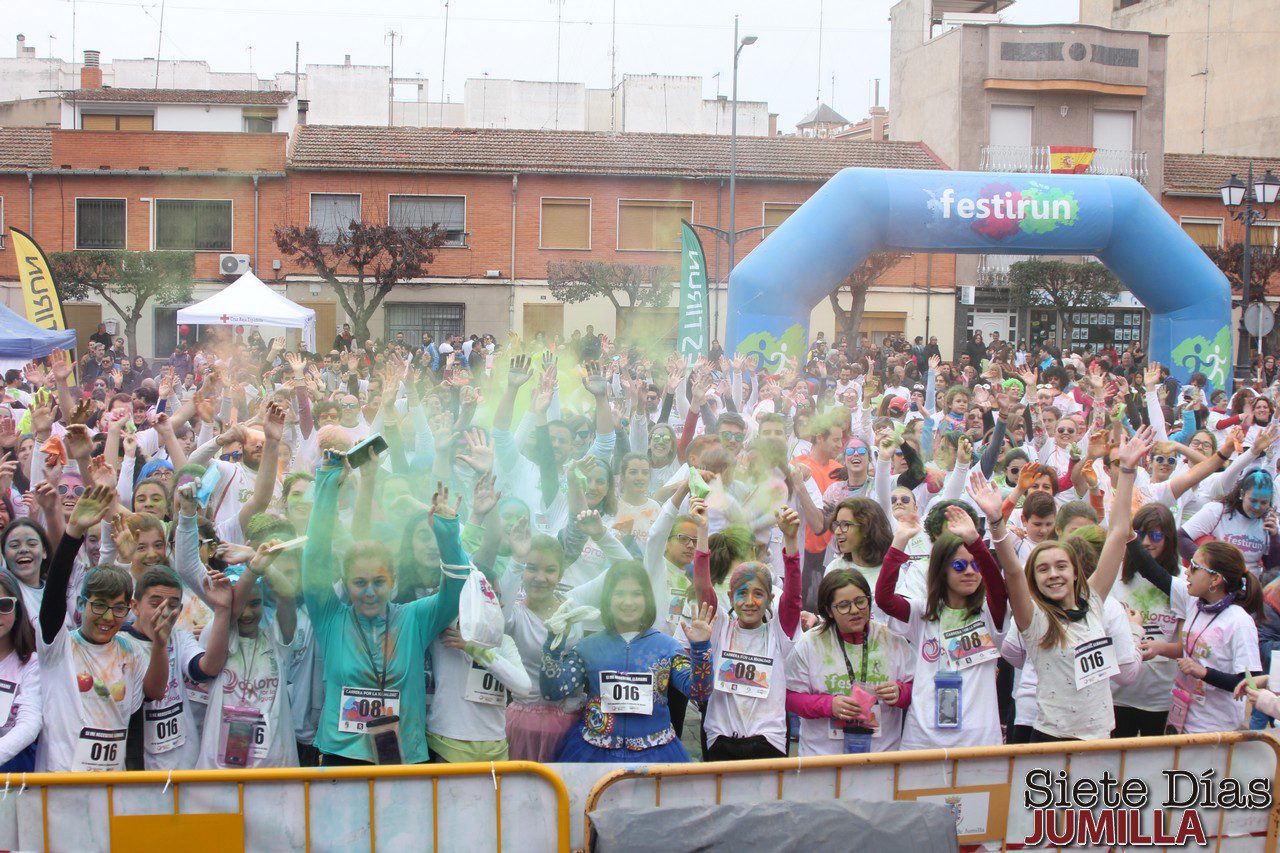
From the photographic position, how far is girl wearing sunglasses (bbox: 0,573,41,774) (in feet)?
12.3

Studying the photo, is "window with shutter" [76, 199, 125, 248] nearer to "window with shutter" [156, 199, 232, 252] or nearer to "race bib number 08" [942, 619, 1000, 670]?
"window with shutter" [156, 199, 232, 252]

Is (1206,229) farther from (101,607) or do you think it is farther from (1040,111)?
(101,607)

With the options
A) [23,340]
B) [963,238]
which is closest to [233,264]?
[23,340]

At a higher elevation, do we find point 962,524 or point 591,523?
point 962,524

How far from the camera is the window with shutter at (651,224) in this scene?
31000 millimetres

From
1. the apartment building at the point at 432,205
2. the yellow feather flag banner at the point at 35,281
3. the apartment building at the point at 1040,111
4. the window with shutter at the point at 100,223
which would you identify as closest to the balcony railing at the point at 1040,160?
A: the apartment building at the point at 1040,111

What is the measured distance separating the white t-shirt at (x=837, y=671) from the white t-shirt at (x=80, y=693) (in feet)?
7.32

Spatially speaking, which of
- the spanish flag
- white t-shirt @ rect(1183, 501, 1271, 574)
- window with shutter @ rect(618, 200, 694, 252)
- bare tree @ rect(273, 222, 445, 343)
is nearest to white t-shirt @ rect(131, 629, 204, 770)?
white t-shirt @ rect(1183, 501, 1271, 574)

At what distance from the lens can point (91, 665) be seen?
3.95 meters

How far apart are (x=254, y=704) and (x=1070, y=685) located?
9.02ft

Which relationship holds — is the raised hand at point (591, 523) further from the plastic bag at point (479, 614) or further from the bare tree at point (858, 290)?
the bare tree at point (858, 290)

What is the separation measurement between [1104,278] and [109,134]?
81.0ft

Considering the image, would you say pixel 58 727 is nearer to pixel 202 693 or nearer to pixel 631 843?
pixel 202 693

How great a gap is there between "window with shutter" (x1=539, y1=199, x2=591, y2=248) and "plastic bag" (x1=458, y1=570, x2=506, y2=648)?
28.1 metres
